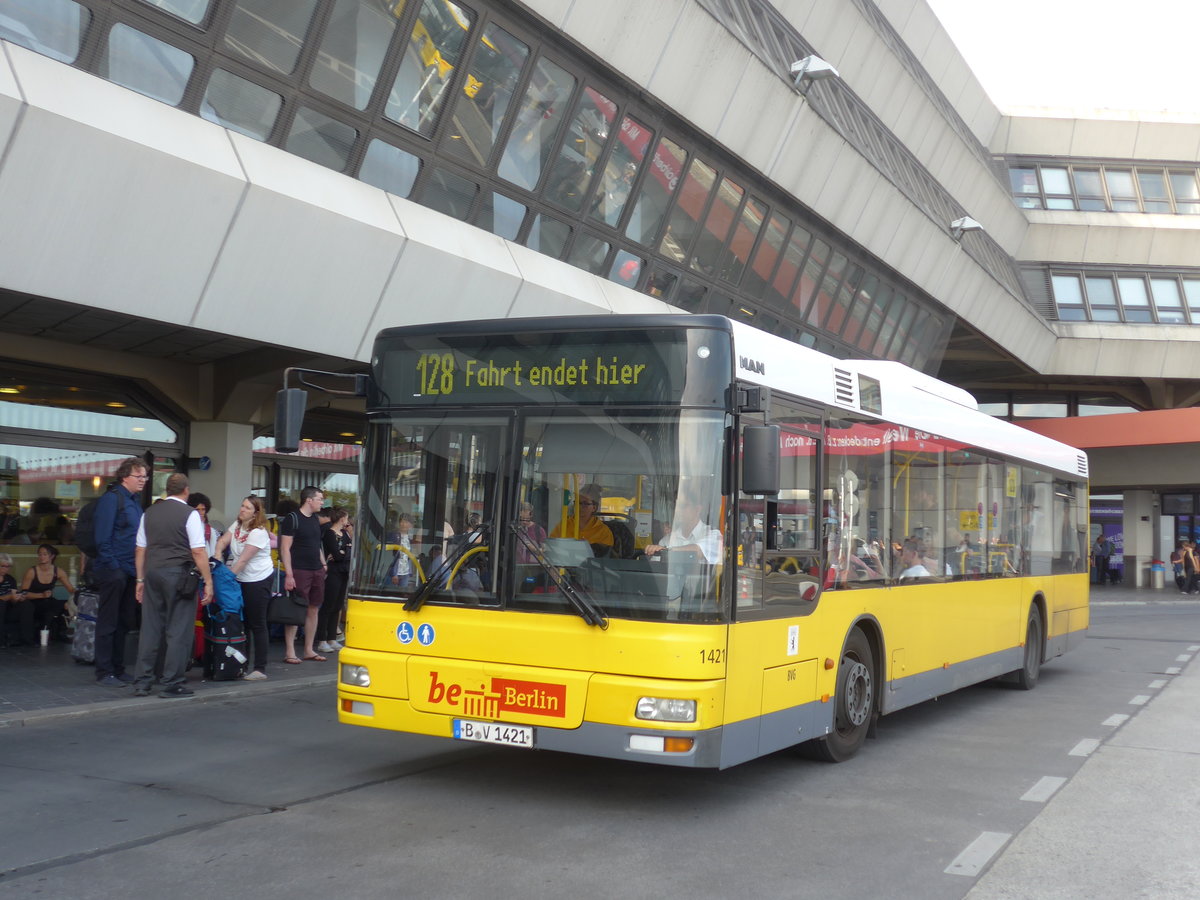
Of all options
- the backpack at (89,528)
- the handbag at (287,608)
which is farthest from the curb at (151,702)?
the backpack at (89,528)

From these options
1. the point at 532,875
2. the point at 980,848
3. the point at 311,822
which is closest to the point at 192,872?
the point at 311,822

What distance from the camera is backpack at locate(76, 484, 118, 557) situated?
10.7m

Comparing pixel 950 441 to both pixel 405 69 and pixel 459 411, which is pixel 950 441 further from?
pixel 405 69

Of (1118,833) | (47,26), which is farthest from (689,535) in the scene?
(47,26)

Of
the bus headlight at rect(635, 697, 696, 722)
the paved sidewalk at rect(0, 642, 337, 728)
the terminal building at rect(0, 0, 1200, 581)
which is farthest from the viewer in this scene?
the terminal building at rect(0, 0, 1200, 581)

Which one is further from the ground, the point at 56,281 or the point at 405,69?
the point at 405,69

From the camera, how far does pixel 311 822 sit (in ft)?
19.8

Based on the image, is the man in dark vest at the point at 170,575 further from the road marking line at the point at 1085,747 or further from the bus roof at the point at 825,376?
the road marking line at the point at 1085,747

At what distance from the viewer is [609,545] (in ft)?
20.3

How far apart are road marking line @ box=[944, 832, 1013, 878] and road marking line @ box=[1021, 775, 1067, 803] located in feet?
3.29

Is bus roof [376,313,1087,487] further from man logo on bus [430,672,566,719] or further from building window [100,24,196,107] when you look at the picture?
building window [100,24,196,107]

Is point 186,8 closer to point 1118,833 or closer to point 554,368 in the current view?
point 554,368

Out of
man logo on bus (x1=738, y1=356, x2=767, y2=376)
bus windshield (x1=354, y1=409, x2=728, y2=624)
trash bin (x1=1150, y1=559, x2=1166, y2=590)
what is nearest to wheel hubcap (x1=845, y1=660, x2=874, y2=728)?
bus windshield (x1=354, y1=409, x2=728, y2=624)

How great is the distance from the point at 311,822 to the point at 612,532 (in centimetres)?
208
